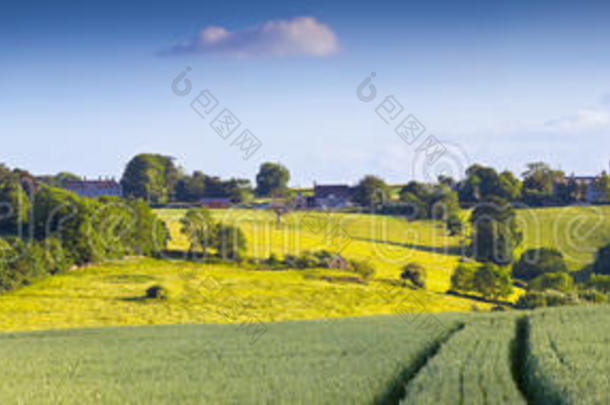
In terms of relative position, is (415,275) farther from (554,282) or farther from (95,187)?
(95,187)

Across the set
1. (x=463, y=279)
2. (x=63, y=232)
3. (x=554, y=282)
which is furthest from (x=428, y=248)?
(x=63, y=232)

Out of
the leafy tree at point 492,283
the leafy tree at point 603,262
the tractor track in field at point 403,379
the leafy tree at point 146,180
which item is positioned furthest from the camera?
the leafy tree at point 146,180

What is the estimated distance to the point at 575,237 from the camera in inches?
3905

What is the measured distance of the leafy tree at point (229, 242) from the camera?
83.1 metres

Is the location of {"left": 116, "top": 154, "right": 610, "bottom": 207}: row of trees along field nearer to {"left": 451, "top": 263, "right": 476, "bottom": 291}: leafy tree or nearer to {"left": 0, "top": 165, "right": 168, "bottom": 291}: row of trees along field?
{"left": 451, "top": 263, "right": 476, "bottom": 291}: leafy tree

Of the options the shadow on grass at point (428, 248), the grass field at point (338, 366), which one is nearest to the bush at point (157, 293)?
the grass field at point (338, 366)

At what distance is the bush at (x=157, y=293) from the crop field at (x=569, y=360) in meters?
42.4

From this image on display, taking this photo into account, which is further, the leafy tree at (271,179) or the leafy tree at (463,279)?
the leafy tree at (271,179)

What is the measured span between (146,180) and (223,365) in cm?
14065

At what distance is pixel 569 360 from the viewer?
44.5ft

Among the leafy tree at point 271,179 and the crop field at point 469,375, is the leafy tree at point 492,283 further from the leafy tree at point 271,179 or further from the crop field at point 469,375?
the leafy tree at point 271,179

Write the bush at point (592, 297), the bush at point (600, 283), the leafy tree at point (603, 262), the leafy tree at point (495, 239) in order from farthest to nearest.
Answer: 1. the leafy tree at point (495, 239)
2. the leafy tree at point (603, 262)
3. the bush at point (600, 283)
4. the bush at point (592, 297)

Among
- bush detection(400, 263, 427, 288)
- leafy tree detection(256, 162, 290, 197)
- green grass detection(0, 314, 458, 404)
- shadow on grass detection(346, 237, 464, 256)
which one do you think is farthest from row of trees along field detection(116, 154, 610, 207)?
green grass detection(0, 314, 458, 404)

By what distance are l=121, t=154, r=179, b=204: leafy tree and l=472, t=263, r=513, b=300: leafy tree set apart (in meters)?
94.2
